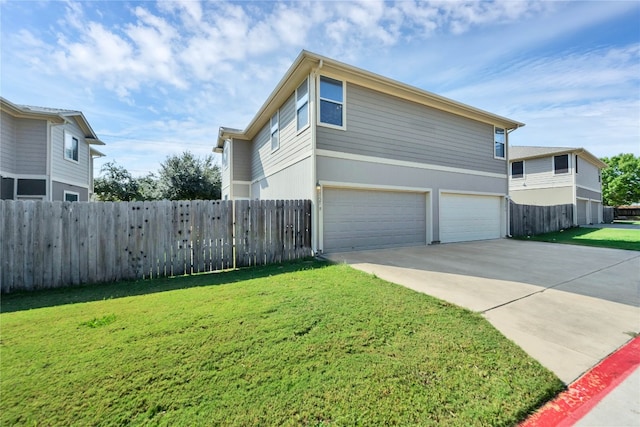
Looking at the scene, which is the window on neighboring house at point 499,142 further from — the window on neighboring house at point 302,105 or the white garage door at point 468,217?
the window on neighboring house at point 302,105

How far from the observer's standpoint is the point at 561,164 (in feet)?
64.7

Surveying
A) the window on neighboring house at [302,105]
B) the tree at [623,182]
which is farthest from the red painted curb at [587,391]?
the tree at [623,182]

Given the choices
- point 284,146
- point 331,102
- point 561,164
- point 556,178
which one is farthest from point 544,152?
point 284,146

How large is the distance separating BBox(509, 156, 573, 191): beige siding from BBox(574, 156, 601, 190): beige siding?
1076 millimetres

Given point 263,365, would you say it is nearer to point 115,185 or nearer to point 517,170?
point 517,170

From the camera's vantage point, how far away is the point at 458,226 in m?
11.0

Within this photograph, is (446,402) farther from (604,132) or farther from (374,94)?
(604,132)

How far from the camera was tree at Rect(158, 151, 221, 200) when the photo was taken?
63.5 feet

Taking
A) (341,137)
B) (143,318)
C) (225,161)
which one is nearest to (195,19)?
(341,137)

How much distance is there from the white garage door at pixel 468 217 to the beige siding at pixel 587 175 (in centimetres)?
1317

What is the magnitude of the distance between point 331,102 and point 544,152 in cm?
2063

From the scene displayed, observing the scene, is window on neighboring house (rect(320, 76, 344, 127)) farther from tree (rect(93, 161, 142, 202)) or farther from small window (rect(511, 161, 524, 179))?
tree (rect(93, 161, 142, 202))

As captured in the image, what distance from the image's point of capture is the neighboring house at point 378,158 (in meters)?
7.89

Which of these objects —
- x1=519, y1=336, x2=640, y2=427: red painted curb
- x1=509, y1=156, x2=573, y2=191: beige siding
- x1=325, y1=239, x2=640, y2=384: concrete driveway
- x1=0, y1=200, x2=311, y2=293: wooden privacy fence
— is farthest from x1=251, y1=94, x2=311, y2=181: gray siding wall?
x1=509, y1=156, x2=573, y2=191: beige siding
